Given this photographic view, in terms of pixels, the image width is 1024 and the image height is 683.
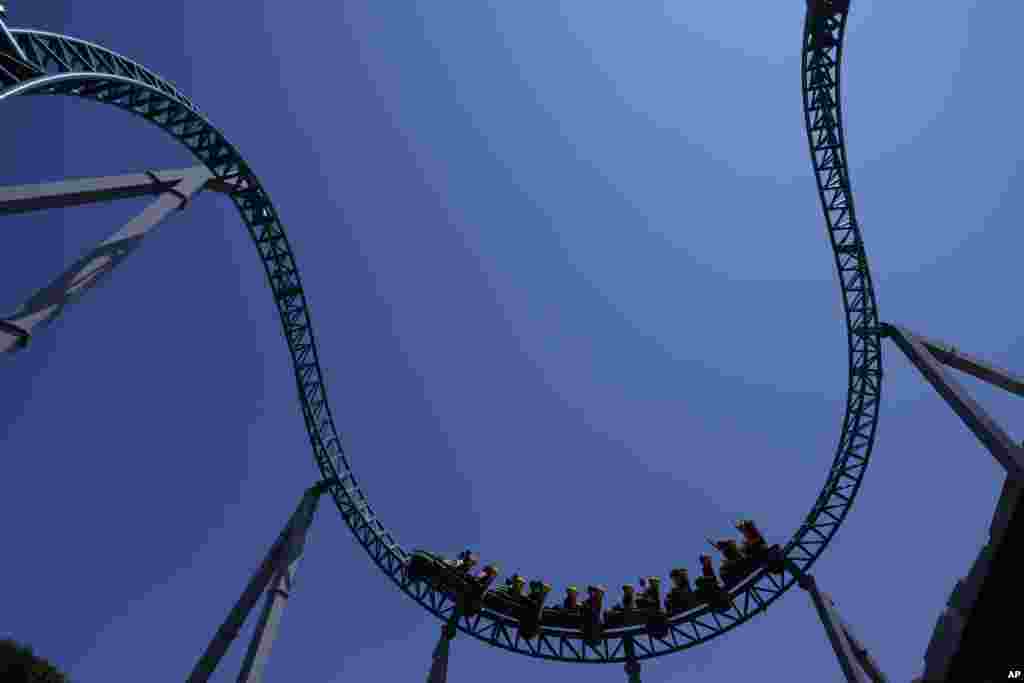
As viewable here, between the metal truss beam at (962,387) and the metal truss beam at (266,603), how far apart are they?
10.4 m

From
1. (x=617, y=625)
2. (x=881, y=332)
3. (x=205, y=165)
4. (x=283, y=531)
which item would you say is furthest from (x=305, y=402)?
(x=881, y=332)

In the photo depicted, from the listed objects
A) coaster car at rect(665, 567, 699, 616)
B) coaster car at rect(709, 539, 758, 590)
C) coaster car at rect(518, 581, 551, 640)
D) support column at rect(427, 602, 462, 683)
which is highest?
coaster car at rect(709, 539, 758, 590)

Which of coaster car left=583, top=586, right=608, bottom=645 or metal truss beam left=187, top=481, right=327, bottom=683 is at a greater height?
coaster car left=583, top=586, right=608, bottom=645

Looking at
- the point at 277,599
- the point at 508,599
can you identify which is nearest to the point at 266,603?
the point at 277,599

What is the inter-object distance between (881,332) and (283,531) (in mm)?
11994

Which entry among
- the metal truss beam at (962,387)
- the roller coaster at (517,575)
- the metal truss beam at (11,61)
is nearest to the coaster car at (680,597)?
the roller coaster at (517,575)

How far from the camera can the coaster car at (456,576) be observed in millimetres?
A: 12094

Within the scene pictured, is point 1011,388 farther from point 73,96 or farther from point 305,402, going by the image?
point 73,96

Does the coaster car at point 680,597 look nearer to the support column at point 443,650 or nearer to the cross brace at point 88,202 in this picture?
the support column at point 443,650

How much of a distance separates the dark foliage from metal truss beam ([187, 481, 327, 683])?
11568 mm

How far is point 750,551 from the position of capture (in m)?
11.8

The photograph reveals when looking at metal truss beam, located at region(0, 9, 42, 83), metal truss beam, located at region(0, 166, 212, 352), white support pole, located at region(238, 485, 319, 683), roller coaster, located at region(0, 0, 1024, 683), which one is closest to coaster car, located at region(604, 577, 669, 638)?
roller coaster, located at region(0, 0, 1024, 683)

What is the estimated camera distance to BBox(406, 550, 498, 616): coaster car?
1209 cm

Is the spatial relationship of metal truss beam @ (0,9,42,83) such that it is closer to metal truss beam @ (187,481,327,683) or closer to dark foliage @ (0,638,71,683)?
metal truss beam @ (187,481,327,683)
